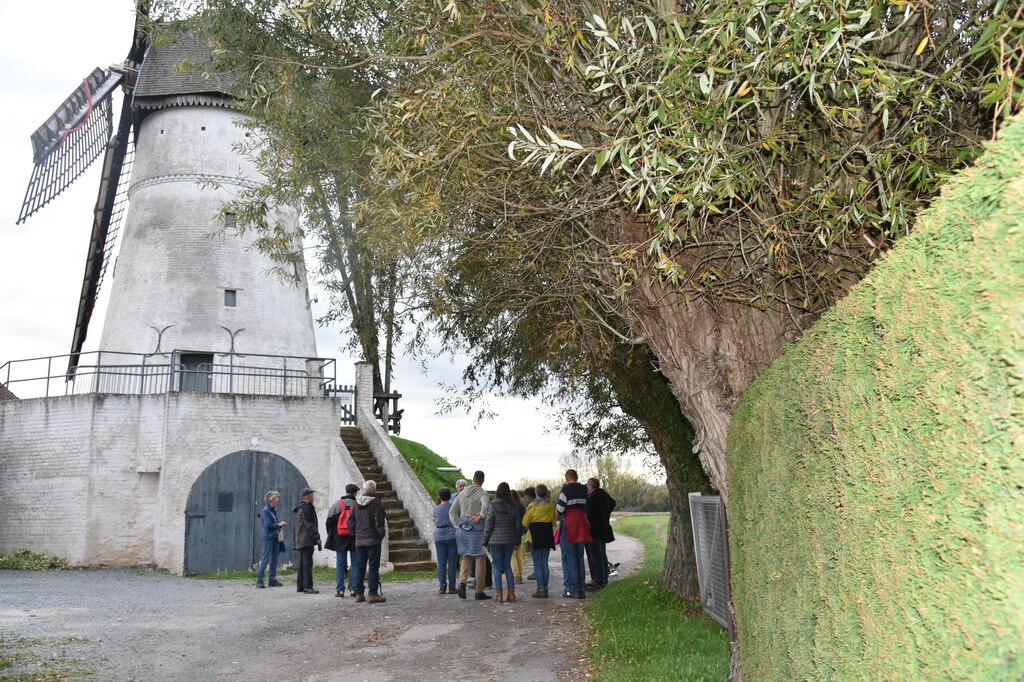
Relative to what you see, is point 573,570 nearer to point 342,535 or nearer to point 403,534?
point 342,535

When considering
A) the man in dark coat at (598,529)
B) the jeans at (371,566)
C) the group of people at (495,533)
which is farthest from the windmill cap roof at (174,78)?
the man in dark coat at (598,529)

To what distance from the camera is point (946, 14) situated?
17.8 ft

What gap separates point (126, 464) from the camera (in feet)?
66.3

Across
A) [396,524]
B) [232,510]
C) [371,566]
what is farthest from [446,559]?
[232,510]

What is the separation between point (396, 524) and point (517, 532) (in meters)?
6.94

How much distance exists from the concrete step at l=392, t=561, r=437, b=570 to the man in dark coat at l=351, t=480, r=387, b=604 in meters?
4.24

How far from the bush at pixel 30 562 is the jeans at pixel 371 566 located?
431 inches

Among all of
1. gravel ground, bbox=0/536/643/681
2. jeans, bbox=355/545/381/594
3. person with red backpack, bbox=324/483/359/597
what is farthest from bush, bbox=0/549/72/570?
jeans, bbox=355/545/381/594

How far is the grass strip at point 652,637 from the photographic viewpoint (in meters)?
6.77

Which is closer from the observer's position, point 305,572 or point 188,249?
point 305,572

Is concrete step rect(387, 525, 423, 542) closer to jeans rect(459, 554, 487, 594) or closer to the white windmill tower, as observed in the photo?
the white windmill tower

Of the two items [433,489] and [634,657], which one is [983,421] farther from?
[433,489]

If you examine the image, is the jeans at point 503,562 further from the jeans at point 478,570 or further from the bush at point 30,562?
the bush at point 30,562

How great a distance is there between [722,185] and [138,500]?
19.3m
